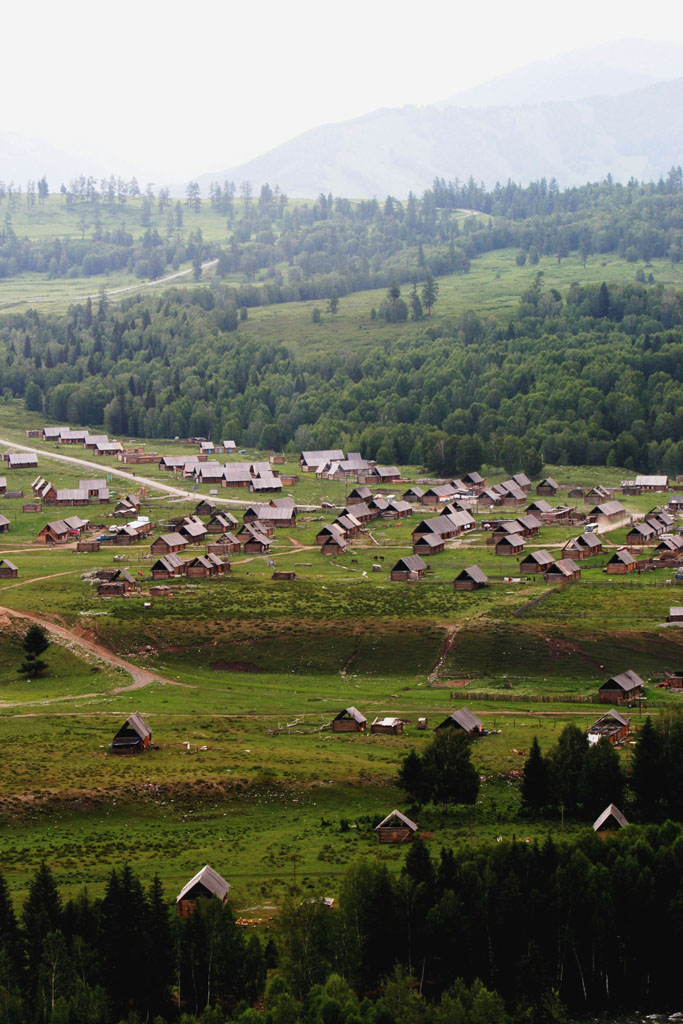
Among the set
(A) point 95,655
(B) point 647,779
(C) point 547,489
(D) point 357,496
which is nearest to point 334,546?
(D) point 357,496

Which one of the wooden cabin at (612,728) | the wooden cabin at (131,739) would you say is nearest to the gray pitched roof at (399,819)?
the wooden cabin at (612,728)

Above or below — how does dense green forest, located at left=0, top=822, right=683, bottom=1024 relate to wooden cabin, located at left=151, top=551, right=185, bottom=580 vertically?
above

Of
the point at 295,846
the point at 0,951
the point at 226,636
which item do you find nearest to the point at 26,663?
the point at 226,636

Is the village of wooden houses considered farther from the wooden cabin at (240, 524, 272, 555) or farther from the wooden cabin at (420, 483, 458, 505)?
the wooden cabin at (240, 524, 272, 555)

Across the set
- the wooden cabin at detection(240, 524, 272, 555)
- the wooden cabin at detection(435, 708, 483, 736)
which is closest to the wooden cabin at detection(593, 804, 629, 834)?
the wooden cabin at detection(435, 708, 483, 736)

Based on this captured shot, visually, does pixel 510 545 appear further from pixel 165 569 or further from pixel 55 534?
pixel 55 534

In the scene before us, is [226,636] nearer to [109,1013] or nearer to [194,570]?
[194,570]
